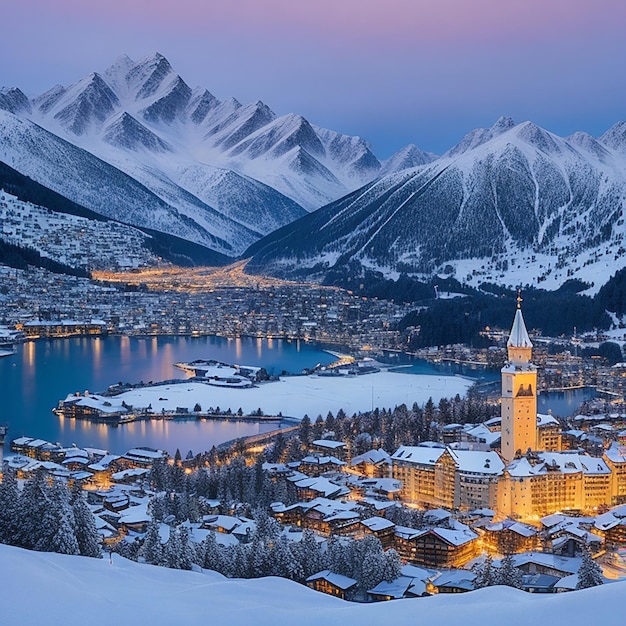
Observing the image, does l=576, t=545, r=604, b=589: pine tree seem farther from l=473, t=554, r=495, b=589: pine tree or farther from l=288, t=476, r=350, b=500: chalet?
l=288, t=476, r=350, b=500: chalet

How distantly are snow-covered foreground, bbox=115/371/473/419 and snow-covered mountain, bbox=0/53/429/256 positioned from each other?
212ft

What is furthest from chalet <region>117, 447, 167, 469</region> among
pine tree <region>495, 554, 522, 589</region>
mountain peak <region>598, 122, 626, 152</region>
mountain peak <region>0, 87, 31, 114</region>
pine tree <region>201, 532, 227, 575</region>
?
mountain peak <region>0, 87, 31, 114</region>

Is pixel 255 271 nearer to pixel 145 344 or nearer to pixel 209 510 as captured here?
pixel 145 344

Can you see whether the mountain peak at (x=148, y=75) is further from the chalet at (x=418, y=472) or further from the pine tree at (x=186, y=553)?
the pine tree at (x=186, y=553)

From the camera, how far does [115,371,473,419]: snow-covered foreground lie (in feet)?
85.9

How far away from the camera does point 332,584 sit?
36.8 feet

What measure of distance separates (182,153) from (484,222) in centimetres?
8354

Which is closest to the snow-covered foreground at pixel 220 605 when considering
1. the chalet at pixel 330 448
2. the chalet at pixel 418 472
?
the chalet at pixel 418 472

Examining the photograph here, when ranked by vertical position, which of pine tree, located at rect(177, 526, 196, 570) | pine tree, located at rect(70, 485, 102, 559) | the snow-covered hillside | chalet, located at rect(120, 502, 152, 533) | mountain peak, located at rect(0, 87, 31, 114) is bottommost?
chalet, located at rect(120, 502, 152, 533)

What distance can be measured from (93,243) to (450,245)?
24.5 m

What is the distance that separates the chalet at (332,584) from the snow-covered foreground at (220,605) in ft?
12.2

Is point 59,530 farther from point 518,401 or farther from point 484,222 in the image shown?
point 484,222

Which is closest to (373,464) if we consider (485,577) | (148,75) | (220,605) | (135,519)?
(135,519)

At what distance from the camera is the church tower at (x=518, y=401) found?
1777cm
